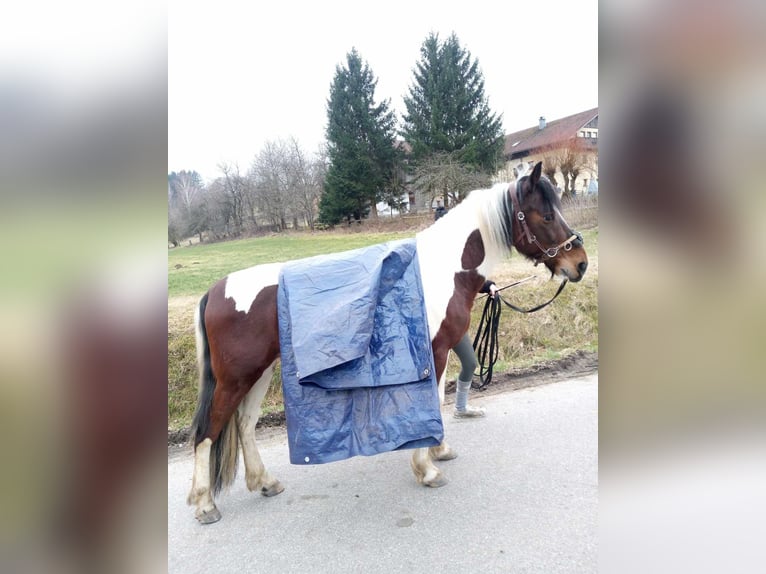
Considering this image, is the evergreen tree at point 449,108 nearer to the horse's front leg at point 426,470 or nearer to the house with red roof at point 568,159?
the house with red roof at point 568,159

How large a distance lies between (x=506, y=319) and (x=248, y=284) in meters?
3.61

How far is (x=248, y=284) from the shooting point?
94.3 inches

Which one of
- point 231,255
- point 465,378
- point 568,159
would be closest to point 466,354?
point 465,378

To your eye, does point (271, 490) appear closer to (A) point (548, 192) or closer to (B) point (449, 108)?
(A) point (548, 192)

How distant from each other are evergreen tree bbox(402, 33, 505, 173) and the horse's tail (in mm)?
14243

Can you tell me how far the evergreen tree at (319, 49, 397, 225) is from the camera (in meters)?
15.4

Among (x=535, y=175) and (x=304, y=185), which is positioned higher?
(x=304, y=185)

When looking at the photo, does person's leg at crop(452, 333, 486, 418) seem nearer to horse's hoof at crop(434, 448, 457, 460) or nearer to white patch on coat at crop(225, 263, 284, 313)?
horse's hoof at crop(434, 448, 457, 460)

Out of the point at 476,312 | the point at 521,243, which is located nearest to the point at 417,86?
the point at 476,312

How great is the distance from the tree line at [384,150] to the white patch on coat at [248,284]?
839cm
